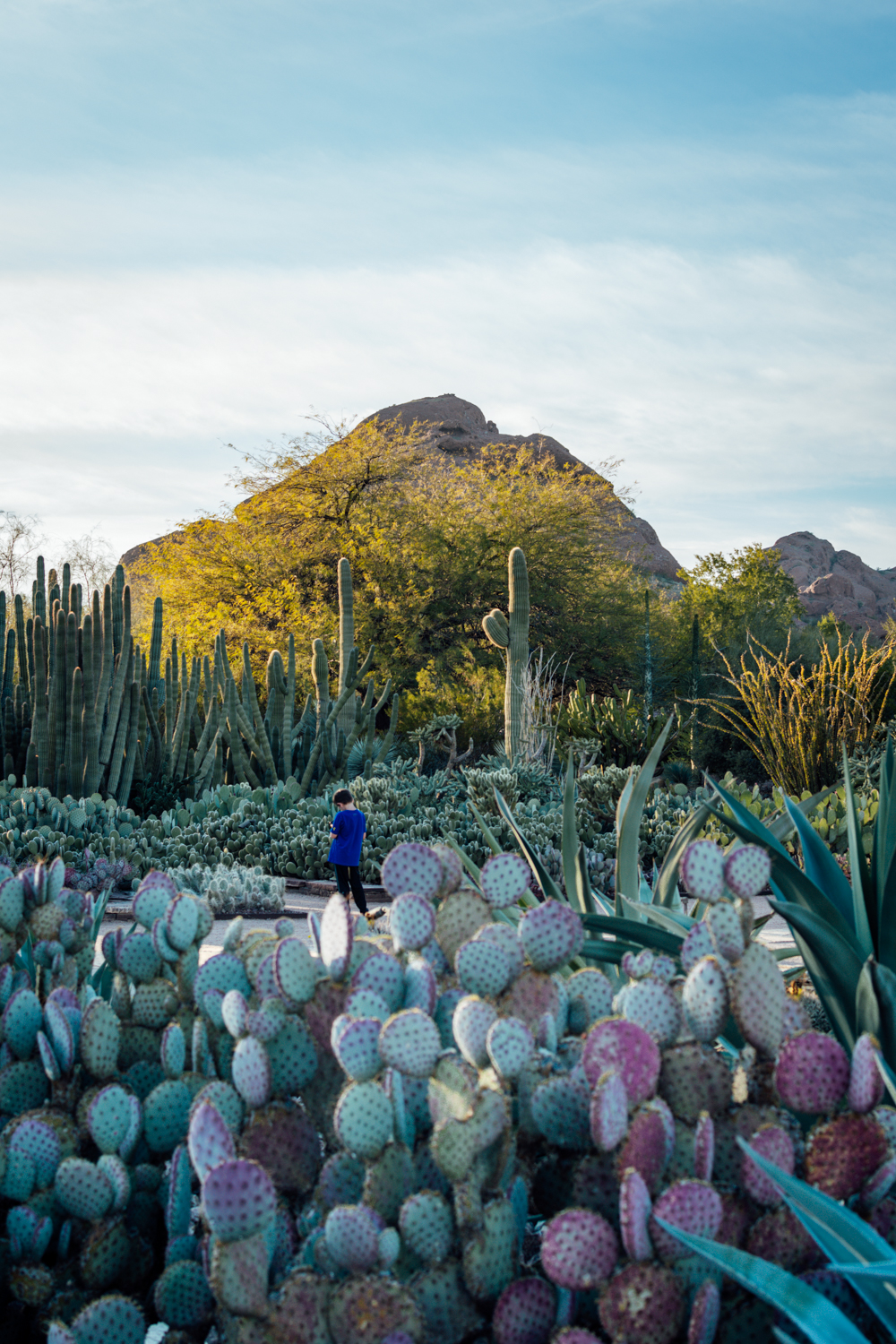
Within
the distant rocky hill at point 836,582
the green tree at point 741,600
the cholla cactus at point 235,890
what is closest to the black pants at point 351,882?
the cholla cactus at point 235,890

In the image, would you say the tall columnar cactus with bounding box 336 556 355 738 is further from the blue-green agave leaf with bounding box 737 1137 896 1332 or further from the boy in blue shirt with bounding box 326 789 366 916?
the blue-green agave leaf with bounding box 737 1137 896 1332

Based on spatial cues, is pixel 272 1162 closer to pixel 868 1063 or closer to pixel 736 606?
pixel 868 1063

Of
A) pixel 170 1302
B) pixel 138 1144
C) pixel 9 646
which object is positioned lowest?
pixel 170 1302

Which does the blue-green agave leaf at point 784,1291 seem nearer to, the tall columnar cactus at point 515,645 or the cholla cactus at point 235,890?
the cholla cactus at point 235,890

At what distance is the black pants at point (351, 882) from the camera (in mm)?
6191

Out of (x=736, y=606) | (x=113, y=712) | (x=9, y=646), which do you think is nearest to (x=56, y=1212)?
(x=113, y=712)

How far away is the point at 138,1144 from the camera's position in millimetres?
1726

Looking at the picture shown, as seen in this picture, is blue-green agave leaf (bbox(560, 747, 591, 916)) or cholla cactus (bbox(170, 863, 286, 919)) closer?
blue-green agave leaf (bbox(560, 747, 591, 916))

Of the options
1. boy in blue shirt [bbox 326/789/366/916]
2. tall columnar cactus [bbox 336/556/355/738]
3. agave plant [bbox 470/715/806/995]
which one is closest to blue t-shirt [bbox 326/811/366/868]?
boy in blue shirt [bbox 326/789/366/916]

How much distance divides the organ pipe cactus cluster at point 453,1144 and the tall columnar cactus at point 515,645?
1021cm

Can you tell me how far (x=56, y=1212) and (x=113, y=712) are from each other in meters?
7.32

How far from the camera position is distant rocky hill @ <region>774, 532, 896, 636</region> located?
2087 inches

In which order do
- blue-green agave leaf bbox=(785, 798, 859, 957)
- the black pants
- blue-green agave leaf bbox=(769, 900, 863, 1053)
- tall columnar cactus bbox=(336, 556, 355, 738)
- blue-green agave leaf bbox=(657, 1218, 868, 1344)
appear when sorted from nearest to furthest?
blue-green agave leaf bbox=(657, 1218, 868, 1344), blue-green agave leaf bbox=(769, 900, 863, 1053), blue-green agave leaf bbox=(785, 798, 859, 957), the black pants, tall columnar cactus bbox=(336, 556, 355, 738)

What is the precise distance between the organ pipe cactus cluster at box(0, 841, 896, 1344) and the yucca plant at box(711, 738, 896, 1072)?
1.44 ft
